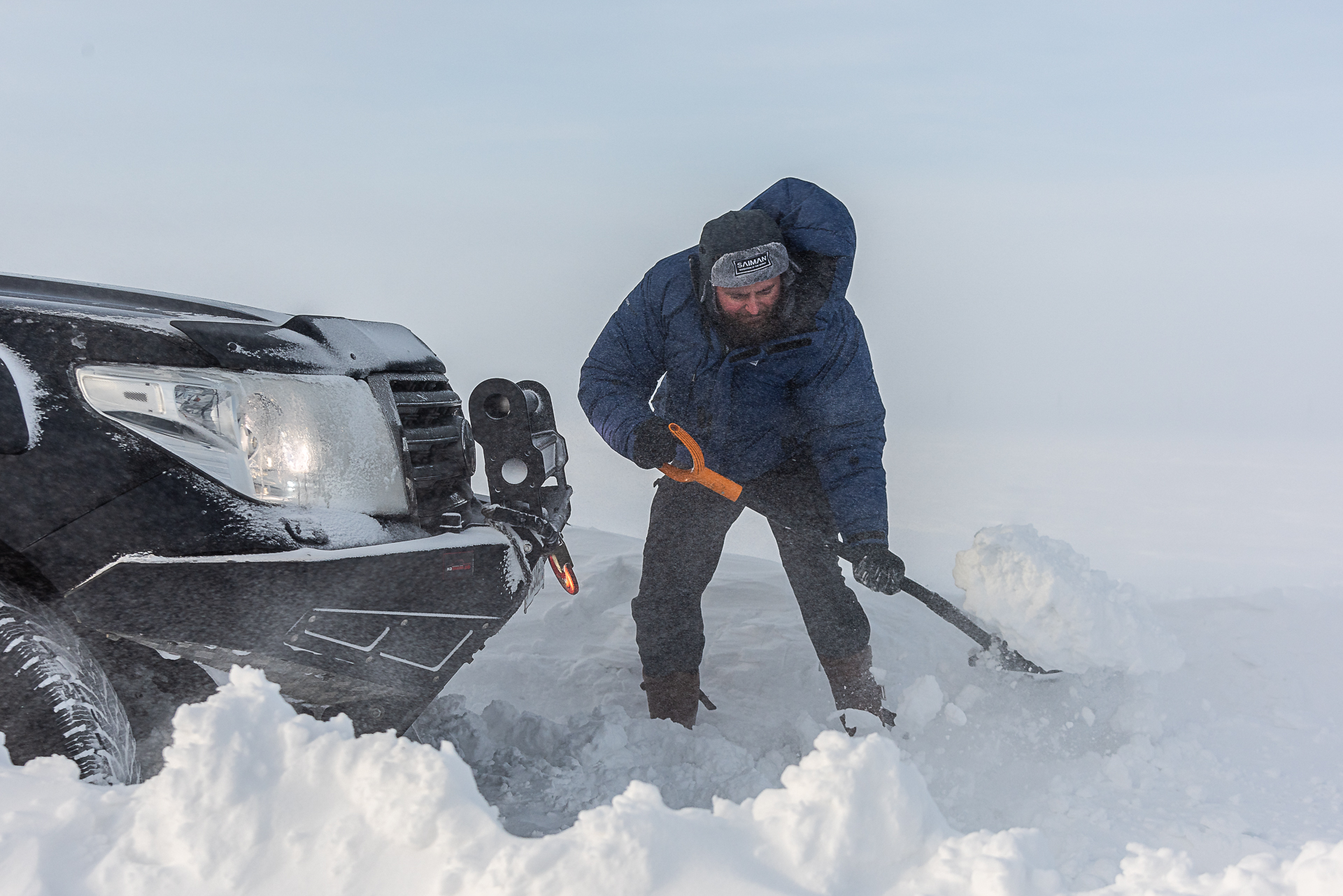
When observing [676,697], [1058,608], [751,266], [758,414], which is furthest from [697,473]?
[1058,608]

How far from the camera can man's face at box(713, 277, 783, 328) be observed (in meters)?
2.78

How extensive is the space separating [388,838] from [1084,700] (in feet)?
8.81

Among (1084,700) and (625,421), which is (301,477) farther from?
(1084,700)

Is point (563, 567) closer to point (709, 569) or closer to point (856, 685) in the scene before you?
point (709, 569)

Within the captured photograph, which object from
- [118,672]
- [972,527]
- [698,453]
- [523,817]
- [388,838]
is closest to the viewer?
[388,838]

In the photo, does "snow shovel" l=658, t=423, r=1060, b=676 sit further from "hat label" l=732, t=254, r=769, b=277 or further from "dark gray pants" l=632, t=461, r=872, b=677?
"hat label" l=732, t=254, r=769, b=277

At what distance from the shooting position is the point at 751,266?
271 centimetres

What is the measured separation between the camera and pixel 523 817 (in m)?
2.31

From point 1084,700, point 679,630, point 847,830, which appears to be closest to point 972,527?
point 1084,700

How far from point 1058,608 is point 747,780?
1.23 meters

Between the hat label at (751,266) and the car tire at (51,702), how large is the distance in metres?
1.92

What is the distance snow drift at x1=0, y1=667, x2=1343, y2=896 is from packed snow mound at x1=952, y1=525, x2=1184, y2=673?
66.5 inches

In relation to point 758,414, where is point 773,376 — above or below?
above

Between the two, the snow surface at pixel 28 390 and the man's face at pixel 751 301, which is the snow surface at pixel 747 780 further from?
the man's face at pixel 751 301
